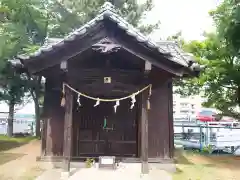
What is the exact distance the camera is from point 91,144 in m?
11.6

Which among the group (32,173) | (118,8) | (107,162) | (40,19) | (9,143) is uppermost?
(118,8)

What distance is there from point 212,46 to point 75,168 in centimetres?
986

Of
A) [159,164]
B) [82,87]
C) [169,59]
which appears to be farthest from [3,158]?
[169,59]

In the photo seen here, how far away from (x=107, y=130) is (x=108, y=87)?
8.17ft

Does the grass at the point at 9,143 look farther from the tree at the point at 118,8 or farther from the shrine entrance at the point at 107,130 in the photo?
the tree at the point at 118,8

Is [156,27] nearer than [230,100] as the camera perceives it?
No

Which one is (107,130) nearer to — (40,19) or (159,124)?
(159,124)

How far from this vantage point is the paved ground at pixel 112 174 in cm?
842

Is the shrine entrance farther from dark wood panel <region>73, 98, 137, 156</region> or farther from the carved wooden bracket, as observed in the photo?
the carved wooden bracket

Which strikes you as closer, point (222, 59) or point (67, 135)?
point (67, 135)

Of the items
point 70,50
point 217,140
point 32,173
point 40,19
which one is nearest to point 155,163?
point 32,173

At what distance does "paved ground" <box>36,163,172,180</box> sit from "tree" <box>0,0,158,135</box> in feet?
25.9

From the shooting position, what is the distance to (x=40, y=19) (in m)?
20.8

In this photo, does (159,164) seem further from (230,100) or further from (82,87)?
(230,100)
